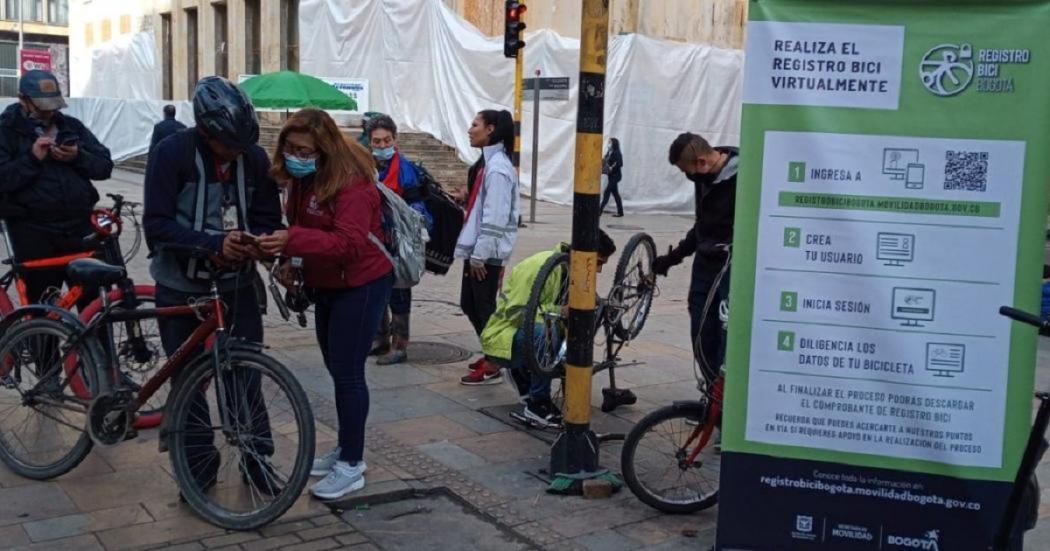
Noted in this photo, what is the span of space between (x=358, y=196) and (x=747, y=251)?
5.54 ft

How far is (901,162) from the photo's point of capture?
3.52 meters

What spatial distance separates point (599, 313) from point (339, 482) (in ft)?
6.05

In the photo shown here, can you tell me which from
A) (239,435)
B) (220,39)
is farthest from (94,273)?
(220,39)

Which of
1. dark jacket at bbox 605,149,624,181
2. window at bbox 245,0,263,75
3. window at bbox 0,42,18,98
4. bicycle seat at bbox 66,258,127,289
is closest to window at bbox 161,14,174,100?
window at bbox 245,0,263,75

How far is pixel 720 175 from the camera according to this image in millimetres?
5457

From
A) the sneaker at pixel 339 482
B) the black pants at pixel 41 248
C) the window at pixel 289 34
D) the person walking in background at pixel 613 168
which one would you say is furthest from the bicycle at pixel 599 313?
the window at pixel 289 34

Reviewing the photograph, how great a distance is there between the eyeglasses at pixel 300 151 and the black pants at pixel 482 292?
2393mm

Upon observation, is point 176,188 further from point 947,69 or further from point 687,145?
point 947,69

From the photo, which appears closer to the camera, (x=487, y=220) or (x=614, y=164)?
(x=487, y=220)

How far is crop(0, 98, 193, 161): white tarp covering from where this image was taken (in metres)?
31.2

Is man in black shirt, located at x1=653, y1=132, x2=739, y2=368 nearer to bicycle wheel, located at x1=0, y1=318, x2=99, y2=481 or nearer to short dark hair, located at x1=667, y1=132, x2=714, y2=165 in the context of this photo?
short dark hair, located at x1=667, y1=132, x2=714, y2=165

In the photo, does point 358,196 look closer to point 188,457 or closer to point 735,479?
point 188,457

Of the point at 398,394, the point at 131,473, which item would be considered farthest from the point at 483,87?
the point at 131,473

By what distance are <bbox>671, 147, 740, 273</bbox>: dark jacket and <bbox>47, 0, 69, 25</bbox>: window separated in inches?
2816
